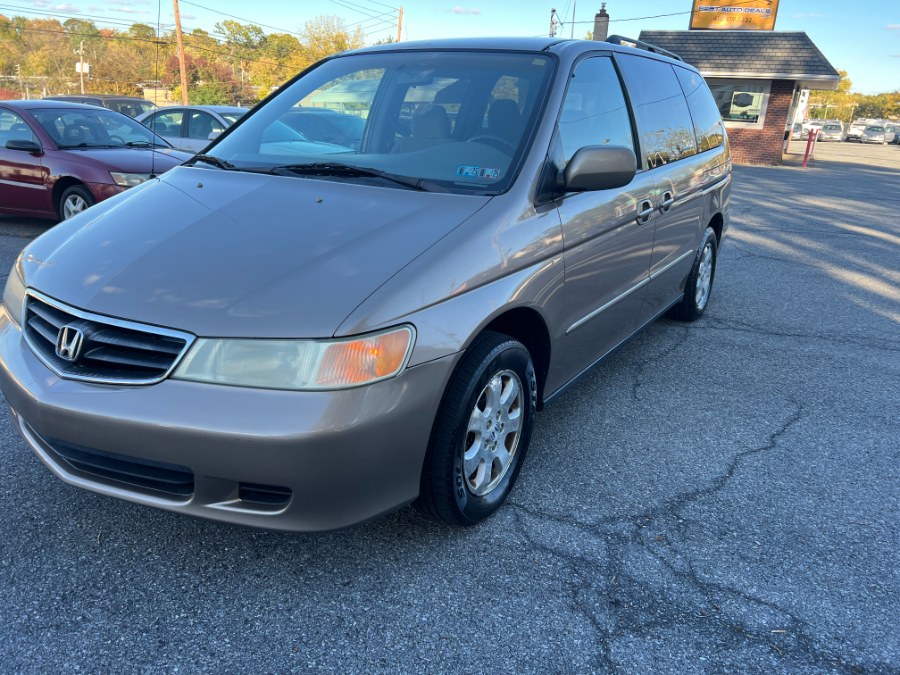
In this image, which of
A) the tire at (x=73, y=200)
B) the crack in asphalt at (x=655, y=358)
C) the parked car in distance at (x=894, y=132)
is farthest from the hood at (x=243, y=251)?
the parked car in distance at (x=894, y=132)

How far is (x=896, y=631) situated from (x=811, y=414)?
185 cm

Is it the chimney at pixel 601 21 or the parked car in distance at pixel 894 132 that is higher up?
the chimney at pixel 601 21

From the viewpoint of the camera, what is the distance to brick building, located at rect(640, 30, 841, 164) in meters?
21.8

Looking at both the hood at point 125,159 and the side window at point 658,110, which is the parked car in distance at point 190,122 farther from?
the side window at point 658,110

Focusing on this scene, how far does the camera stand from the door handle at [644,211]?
3631 mm

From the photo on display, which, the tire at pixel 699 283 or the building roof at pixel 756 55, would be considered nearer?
the tire at pixel 699 283

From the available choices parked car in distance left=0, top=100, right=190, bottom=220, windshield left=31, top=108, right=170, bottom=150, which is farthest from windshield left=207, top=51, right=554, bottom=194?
windshield left=31, top=108, right=170, bottom=150

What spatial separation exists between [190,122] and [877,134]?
2231 inches

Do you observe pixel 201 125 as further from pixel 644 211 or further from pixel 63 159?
pixel 644 211

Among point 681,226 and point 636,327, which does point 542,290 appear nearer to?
point 636,327

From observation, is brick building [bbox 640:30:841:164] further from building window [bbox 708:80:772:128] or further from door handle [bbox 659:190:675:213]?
door handle [bbox 659:190:675:213]

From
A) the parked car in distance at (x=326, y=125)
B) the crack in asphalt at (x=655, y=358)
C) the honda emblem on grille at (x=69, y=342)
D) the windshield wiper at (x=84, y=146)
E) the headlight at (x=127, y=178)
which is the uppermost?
the parked car in distance at (x=326, y=125)

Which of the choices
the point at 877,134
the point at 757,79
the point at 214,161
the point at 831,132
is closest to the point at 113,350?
the point at 214,161

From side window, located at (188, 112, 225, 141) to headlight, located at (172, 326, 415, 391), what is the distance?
959cm
